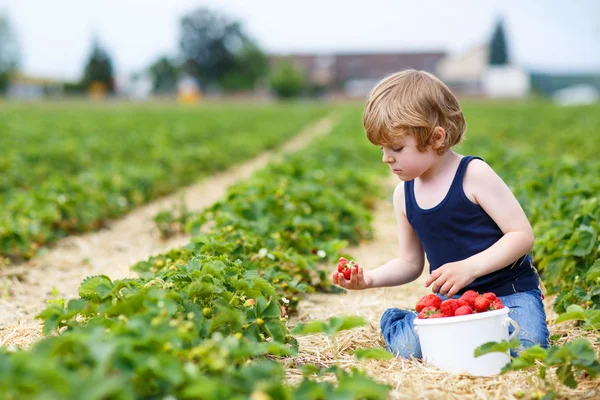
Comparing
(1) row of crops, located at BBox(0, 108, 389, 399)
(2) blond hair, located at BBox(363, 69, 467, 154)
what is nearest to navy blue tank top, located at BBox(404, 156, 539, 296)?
(2) blond hair, located at BBox(363, 69, 467, 154)

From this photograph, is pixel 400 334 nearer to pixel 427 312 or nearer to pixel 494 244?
pixel 427 312

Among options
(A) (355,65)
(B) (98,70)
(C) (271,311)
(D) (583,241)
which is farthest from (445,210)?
Result: (A) (355,65)

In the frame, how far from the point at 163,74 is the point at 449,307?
99.7m

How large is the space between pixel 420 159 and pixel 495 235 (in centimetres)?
47

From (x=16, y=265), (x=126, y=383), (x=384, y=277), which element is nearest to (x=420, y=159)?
(x=384, y=277)

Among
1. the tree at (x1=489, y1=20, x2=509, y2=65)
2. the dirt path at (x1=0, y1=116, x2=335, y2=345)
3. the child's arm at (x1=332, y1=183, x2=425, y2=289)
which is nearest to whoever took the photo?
the child's arm at (x1=332, y1=183, x2=425, y2=289)

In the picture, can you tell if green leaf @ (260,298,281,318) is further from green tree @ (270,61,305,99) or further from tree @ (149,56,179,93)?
tree @ (149,56,179,93)

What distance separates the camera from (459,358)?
251 cm

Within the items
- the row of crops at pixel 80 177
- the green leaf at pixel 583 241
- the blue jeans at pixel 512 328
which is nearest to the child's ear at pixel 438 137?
the blue jeans at pixel 512 328

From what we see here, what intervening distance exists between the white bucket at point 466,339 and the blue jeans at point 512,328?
0.60ft

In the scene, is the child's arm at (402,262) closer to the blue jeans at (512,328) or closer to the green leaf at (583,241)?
the blue jeans at (512,328)

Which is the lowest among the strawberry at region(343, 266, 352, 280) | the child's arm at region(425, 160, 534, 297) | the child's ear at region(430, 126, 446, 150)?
the strawberry at region(343, 266, 352, 280)

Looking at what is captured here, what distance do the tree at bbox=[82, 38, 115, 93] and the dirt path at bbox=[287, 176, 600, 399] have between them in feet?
266

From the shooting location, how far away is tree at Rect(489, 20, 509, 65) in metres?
106
